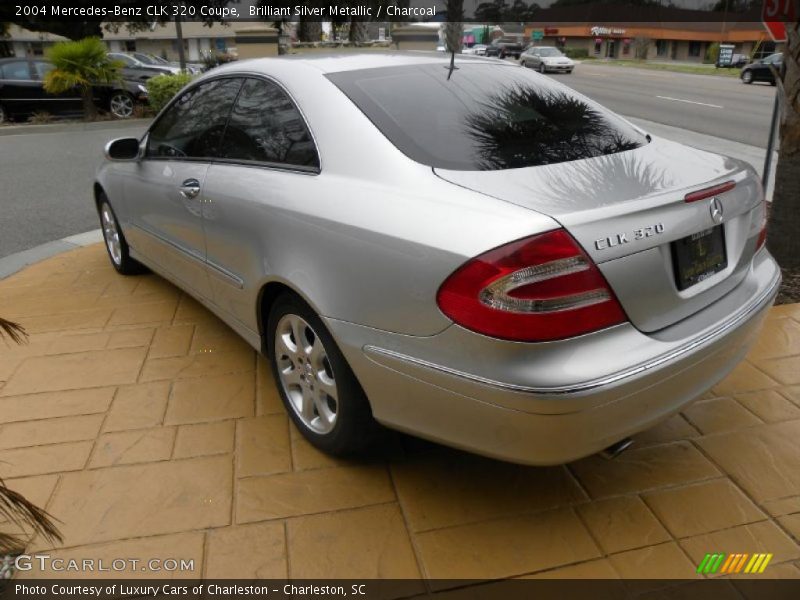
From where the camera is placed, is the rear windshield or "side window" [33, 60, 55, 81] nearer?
the rear windshield

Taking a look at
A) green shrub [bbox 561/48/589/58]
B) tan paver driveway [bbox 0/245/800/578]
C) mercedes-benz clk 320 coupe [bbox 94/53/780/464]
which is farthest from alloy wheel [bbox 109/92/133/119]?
green shrub [bbox 561/48/589/58]

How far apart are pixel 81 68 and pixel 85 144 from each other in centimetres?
281

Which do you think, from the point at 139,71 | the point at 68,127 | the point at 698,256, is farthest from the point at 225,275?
the point at 139,71

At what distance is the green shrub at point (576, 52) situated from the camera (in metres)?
54.4

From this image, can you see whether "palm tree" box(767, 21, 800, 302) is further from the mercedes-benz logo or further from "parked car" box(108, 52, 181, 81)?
"parked car" box(108, 52, 181, 81)

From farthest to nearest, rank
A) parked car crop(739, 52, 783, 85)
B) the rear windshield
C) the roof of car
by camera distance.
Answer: parked car crop(739, 52, 783, 85), the roof of car, the rear windshield

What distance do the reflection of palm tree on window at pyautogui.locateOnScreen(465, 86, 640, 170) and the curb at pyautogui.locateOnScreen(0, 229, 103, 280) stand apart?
4346 millimetres

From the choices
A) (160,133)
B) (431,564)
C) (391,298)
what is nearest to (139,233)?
(160,133)

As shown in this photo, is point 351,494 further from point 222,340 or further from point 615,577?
point 222,340

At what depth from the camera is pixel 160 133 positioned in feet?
13.3

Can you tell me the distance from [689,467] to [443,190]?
1.55 m

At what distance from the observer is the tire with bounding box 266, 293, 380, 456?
2.53 metres

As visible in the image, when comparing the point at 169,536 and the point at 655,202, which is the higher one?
the point at 655,202

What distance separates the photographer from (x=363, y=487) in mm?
2668
